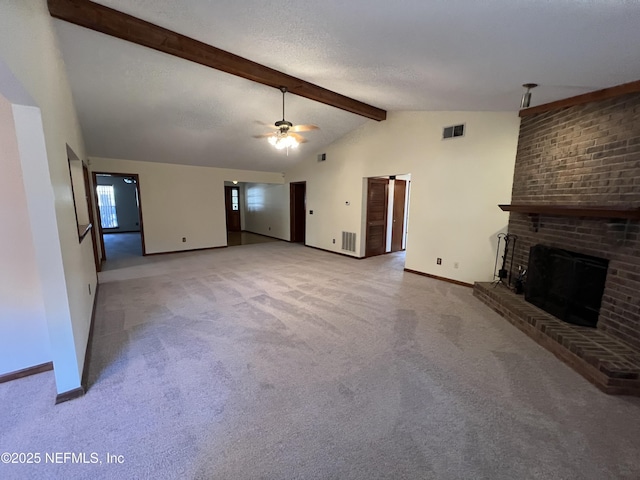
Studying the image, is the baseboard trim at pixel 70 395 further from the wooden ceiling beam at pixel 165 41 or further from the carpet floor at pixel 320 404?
the wooden ceiling beam at pixel 165 41

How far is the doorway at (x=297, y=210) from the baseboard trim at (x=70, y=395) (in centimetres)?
689

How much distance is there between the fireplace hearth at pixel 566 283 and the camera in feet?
9.20

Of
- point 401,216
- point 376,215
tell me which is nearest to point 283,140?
point 376,215

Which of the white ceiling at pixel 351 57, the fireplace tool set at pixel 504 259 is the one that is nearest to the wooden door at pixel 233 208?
the white ceiling at pixel 351 57

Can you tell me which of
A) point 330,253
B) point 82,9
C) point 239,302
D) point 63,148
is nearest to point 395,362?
point 239,302

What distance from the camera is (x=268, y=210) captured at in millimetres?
9703

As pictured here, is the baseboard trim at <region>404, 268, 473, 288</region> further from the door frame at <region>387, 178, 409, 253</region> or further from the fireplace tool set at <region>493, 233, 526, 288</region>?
the door frame at <region>387, 178, 409, 253</region>

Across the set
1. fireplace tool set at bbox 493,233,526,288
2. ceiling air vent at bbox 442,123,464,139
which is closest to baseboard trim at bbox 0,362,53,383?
fireplace tool set at bbox 493,233,526,288

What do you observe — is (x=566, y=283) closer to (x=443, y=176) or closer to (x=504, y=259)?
(x=504, y=259)

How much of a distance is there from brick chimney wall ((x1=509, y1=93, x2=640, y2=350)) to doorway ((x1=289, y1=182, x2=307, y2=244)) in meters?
5.92

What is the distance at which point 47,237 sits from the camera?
1812 mm

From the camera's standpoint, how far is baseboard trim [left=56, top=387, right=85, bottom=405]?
197cm

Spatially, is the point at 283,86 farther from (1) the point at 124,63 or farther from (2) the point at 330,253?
(2) the point at 330,253

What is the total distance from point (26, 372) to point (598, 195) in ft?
18.1
